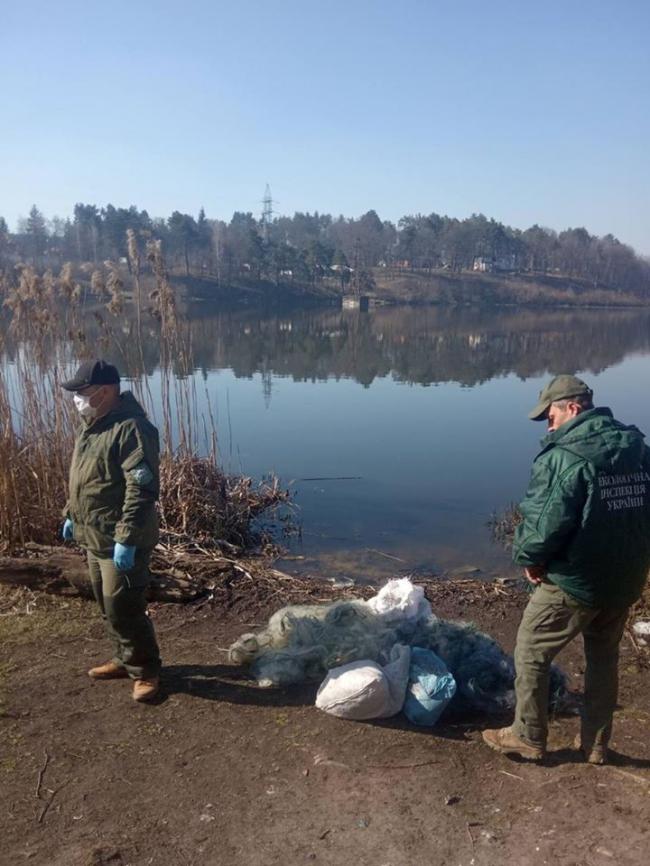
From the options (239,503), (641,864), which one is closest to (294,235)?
(239,503)

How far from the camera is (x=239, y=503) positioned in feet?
29.3

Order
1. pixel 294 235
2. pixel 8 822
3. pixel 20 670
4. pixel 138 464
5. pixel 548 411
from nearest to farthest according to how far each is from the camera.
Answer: pixel 8 822
pixel 548 411
pixel 138 464
pixel 20 670
pixel 294 235

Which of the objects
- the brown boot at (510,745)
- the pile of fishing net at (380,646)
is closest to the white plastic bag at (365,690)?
the pile of fishing net at (380,646)

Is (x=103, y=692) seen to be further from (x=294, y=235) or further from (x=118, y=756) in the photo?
(x=294, y=235)

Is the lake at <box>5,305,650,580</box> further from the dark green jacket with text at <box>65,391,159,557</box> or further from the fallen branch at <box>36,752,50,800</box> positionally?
the fallen branch at <box>36,752,50,800</box>

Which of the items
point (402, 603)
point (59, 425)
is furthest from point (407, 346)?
point (402, 603)

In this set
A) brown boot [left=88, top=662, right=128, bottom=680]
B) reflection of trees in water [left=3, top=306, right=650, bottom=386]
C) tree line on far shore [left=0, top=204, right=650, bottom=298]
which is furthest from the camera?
tree line on far shore [left=0, top=204, right=650, bottom=298]

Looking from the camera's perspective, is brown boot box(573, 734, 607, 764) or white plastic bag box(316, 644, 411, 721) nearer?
brown boot box(573, 734, 607, 764)

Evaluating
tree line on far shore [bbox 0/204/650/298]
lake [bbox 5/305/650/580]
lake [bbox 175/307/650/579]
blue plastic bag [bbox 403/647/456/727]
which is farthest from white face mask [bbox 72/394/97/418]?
tree line on far shore [bbox 0/204/650/298]

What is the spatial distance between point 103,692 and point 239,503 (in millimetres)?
4680

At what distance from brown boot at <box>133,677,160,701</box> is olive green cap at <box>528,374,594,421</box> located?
8.52 ft

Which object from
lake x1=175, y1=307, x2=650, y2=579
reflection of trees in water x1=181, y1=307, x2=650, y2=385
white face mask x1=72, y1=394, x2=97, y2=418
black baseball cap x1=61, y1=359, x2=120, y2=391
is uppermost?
black baseball cap x1=61, y1=359, x2=120, y2=391

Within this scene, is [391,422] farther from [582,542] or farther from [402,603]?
[582,542]

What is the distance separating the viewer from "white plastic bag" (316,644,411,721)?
398cm
